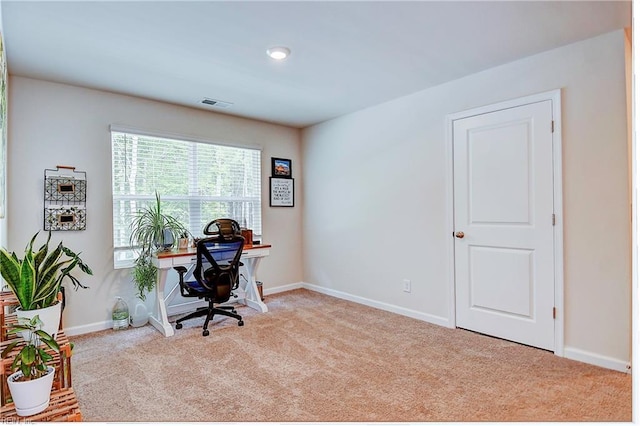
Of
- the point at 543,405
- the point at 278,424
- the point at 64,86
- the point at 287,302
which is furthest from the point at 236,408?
the point at 64,86

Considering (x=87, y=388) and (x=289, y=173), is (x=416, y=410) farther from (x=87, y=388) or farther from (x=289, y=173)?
(x=289, y=173)

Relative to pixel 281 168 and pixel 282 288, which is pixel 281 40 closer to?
pixel 281 168

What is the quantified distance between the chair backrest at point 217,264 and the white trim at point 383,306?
1.51 metres

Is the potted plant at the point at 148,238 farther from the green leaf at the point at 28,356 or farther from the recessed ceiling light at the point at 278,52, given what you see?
the green leaf at the point at 28,356

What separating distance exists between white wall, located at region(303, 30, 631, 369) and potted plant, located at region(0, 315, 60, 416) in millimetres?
2985

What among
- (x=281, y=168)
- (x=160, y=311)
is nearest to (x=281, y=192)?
(x=281, y=168)

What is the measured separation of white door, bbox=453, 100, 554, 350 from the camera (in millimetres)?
2760

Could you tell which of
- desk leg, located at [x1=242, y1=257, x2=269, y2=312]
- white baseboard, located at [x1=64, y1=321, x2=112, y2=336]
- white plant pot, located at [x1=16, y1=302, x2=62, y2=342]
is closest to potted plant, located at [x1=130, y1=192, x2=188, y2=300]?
white baseboard, located at [x1=64, y1=321, x2=112, y2=336]

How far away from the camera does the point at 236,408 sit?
2053 mm

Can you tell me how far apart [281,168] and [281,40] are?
2446 millimetres

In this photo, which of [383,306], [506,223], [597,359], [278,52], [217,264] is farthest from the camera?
[383,306]

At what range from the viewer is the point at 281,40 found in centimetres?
248

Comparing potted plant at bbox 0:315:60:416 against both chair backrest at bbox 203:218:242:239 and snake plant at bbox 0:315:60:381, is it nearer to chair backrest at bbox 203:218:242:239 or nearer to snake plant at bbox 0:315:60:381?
snake plant at bbox 0:315:60:381

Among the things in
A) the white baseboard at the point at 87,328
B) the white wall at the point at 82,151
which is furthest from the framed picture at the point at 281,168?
the white baseboard at the point at 87,328
